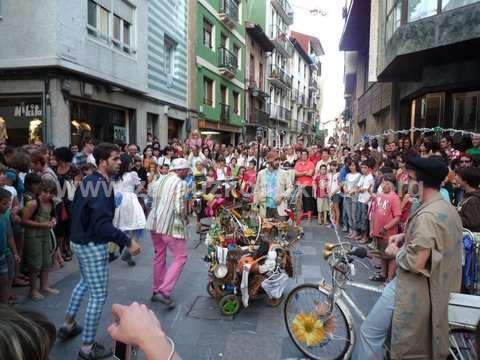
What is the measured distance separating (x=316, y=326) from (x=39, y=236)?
136 inches

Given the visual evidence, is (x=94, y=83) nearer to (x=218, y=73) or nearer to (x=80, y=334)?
(x=80, y=334)

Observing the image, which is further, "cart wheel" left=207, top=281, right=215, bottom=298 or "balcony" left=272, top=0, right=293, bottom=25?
"balcony" left=272, top=0, right=293, bottom=25

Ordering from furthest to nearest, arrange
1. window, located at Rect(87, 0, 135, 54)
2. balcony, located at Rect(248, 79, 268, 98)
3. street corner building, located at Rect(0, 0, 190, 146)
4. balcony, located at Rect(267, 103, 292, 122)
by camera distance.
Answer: balcony, located at Rect(267, 103, 292, 122) < balcony, located at Rect(248, 79, 268, 98) < window, located at Rect(87, 0, 135, 54) < street corner building, located at Rect(0, 0, 190, 146)

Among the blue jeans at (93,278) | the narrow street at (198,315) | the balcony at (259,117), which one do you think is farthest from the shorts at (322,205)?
the balcony at (259,117)

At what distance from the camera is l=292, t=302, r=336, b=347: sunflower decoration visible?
3.38 m

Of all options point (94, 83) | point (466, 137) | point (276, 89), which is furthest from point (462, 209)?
point (276, 89)

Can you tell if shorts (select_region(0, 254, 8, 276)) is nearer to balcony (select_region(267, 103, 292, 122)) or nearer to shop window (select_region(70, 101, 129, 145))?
shop window (select_region(70, 101, 129, 145))

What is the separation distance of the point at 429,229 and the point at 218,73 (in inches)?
836

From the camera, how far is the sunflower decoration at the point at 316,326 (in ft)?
11.1

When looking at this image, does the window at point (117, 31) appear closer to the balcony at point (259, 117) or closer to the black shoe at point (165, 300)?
the black shoe at point (165, 300)

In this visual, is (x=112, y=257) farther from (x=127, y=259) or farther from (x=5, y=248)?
(x=5, y=248)

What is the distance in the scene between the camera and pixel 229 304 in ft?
14.1

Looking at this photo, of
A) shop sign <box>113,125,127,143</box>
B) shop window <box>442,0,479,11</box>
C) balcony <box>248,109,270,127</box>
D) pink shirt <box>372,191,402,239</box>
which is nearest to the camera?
pink shirt <box>372,191,402,239</box>

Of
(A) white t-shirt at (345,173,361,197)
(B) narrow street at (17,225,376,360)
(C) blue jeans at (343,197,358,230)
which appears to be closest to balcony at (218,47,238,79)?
(A) white t-shirt at (345,173,361,197)
